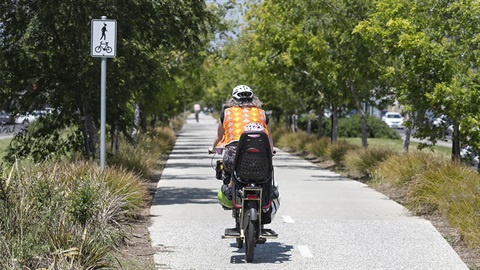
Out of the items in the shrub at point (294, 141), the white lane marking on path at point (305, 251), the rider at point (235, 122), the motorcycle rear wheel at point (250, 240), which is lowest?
the shrub at point (294, 141)

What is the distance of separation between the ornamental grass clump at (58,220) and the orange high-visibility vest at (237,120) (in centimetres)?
163

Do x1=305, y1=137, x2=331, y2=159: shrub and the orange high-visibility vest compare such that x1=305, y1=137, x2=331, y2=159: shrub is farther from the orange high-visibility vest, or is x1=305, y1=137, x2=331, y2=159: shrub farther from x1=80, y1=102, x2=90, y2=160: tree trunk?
the orange high-visibility vest

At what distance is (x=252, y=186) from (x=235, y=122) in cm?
78

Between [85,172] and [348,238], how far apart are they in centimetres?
401

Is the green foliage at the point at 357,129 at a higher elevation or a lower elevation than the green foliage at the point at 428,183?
lower

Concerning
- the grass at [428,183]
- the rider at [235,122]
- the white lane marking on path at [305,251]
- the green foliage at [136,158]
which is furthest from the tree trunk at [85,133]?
the white lane marking on path at [305,251]

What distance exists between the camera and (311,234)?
11148mm

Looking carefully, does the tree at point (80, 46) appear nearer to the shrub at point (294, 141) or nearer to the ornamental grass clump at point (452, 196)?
the ornamental grass clump at point (452, 196)

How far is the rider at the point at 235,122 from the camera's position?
372 inches

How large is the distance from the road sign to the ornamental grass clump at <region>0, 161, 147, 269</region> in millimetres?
1908

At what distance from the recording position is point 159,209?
13.7 meters

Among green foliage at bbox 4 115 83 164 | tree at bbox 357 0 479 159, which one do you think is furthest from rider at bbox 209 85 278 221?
green foliage at bbox 4 115 83 164

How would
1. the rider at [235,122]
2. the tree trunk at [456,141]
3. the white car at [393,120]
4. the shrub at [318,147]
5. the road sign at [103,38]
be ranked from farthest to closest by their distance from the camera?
the white car at [393,120]
the shrub at [318,147]
the tree trunk at [456,141]
the road sign at [103,38]
the rider at [235,122]

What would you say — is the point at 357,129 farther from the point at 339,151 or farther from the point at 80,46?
the point at 80,46
